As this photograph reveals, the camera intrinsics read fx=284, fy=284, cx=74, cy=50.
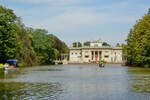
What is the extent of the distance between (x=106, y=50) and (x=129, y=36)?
63.8 meters

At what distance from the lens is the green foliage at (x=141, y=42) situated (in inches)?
2271

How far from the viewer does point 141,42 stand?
202ft

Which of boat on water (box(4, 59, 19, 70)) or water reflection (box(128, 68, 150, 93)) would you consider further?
boat on water (box(4, 59, 19, 70))

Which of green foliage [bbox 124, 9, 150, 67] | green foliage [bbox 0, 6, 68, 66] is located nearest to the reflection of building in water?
green foliage [bbox 0, 6, 68, 66]

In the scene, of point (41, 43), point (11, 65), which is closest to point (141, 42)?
point (11, 65)

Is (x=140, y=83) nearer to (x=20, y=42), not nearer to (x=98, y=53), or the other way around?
(x=20, y=42)

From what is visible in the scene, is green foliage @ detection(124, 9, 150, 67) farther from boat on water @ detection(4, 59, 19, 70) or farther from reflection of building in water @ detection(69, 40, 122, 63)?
reflection of building in water @ detection(69, 40, 122, 63)

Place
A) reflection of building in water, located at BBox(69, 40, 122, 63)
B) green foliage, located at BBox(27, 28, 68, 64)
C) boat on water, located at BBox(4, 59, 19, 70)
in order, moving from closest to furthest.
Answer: boat on water, located at BBox(4, 59, 19, 70), green foliage, located at BBox(27, 28, 68, 64), reflection of building in water, located at BBox(69, 40, 122, 63)

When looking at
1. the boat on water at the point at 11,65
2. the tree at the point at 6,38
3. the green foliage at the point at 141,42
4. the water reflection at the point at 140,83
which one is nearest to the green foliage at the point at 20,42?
the tree at the point at 6,38

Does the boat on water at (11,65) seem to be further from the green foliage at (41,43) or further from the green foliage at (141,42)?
the green foliage at (41,43)

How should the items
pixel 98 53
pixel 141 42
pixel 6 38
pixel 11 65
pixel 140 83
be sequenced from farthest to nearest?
pixel 98 53, pixel 141 42, pixel 11 65, pixel 6 38, pixel 140 83

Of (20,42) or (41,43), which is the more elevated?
(41,43)

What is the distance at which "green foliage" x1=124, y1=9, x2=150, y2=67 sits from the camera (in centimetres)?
5769

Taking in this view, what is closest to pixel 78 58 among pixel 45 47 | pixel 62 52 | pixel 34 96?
pixel 62 52
